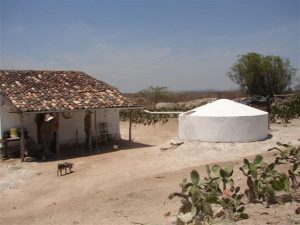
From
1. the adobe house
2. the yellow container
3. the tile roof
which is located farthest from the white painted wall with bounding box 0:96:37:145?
the tile roof

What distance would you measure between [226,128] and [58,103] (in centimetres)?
655

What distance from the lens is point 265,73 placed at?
3516 centimetres

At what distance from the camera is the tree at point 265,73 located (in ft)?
115

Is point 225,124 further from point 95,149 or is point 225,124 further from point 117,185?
point 117,185

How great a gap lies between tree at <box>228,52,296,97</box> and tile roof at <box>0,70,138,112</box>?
798 inches

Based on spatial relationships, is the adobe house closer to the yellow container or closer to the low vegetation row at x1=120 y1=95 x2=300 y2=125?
the yellow container

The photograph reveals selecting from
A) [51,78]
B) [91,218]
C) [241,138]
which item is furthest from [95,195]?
[51,78]

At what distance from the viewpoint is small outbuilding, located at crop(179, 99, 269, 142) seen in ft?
49.1

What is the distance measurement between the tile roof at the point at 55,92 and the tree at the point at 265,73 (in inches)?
798

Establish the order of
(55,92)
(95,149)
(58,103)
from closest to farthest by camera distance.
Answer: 1. (58,103)
2. (55,92)
3. (95,149)

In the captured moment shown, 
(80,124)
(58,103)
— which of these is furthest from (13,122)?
(80,124)

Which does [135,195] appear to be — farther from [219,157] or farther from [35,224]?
[219,157]

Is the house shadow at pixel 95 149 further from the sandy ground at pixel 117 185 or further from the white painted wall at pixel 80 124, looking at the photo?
the white painted wall at pixel 80 124

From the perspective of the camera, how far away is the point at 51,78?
17969 mm
